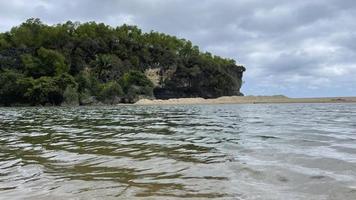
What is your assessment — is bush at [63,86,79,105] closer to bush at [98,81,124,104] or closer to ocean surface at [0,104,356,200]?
bush at [98,81,124,104]

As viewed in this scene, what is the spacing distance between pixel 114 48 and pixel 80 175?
3593 inches

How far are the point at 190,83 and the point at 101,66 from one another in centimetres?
2266

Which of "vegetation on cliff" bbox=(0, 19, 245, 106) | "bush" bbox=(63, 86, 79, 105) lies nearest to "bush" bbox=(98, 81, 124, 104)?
"vegetation on cliff" bbox=(0, 19, 245, 106)

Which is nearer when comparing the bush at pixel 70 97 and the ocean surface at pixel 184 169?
the ocean surface at pixel 184 169

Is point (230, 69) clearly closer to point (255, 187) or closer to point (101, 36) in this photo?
point (101, 36)

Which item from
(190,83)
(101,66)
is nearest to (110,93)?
(101,66)

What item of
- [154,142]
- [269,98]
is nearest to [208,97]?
[269,98]

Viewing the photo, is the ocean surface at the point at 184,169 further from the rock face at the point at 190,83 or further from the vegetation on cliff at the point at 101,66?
the rock face at the point at 190,83

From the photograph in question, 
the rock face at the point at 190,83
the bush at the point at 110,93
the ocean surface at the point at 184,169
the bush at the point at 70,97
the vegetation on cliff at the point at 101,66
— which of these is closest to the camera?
the ocean surface at the point at 184,169

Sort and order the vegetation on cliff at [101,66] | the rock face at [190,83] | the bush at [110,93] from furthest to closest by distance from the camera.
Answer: the rock face at [190,83]
the bush at [110,93]
the vegetation on cliff at [101,66]

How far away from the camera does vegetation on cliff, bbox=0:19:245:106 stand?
7631cm

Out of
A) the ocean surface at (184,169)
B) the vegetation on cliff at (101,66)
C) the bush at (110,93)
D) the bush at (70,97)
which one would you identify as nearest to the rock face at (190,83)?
the vegetation on cliff at (101,66)

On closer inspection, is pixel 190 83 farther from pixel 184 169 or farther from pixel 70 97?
pixel 184 169

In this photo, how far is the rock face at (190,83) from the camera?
96438mm
